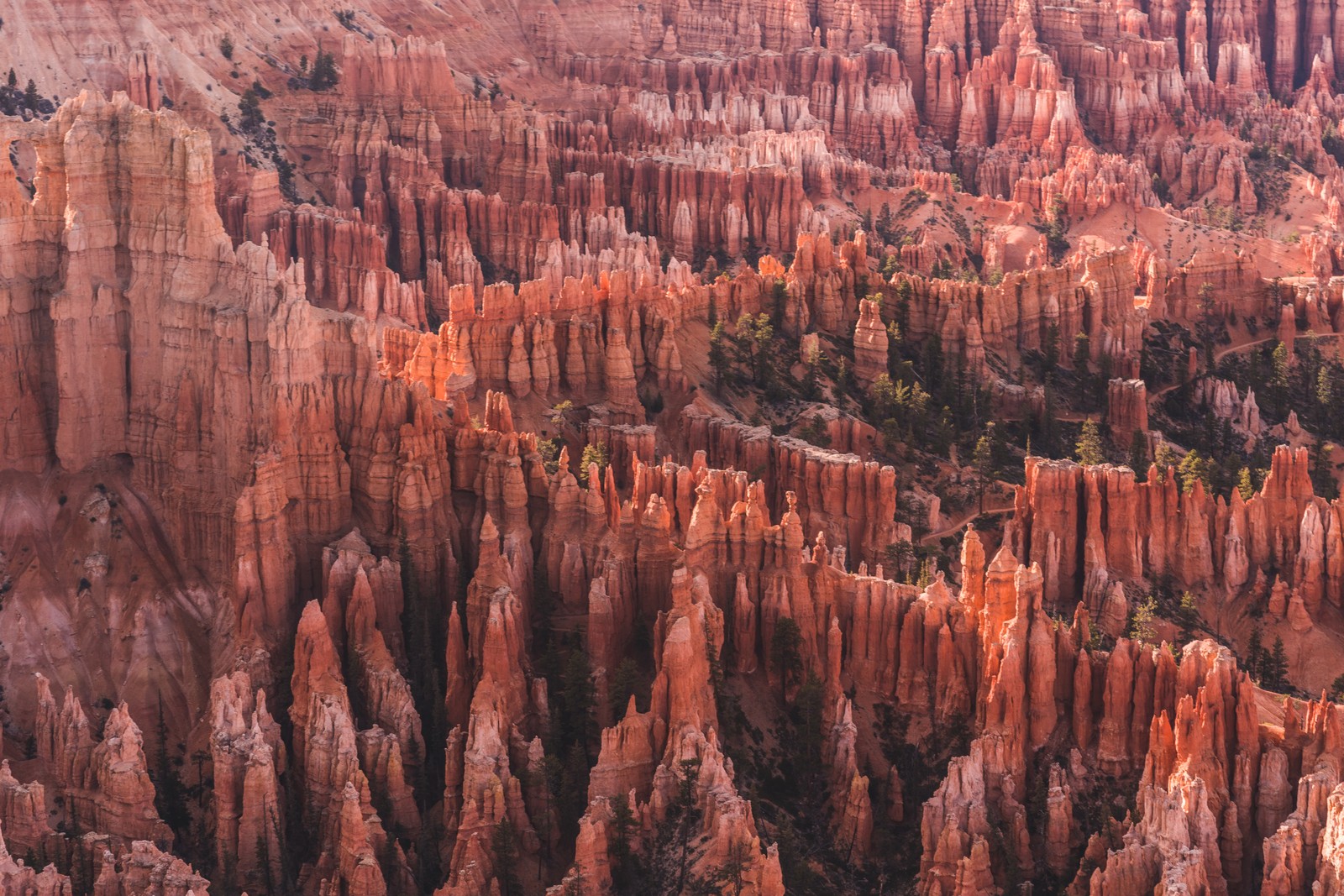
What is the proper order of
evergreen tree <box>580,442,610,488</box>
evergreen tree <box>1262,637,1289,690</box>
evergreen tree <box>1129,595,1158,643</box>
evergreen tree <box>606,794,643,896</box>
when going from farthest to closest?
evergreen tree <box>1262,637,1289,690</box>
evergreen tree <box>1129,595,1158,643</box>
evergreen tree <box>580,442,610,488</box>
evergreen tree <box>606,794,643,896</box>

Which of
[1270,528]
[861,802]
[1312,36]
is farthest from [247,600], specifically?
[1312,36]

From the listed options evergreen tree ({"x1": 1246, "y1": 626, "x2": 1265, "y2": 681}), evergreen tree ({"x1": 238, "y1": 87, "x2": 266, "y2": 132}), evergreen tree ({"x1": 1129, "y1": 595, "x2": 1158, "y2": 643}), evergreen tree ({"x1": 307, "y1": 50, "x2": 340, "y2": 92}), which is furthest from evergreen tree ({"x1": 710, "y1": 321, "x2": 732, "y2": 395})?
evergreen tree ({"x1": 307, "y1": 50, "x2": 340, "y2": 92})

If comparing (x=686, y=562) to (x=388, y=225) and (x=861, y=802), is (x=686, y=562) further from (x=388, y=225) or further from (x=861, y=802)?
(x=388, y=225)

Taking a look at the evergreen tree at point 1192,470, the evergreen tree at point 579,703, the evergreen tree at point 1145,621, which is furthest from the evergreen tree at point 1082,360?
the evergreen tree at point 579,703

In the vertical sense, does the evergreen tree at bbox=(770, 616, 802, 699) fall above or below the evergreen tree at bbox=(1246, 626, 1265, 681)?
above

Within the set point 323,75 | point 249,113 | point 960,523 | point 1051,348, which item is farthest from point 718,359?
point 323,75

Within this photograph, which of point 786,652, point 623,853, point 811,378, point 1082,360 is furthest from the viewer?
point 1082,360

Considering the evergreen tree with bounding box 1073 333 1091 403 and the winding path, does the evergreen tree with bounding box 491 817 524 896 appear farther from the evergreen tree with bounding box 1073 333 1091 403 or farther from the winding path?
the evergreen tree with bounding box 1073 333 1091 403

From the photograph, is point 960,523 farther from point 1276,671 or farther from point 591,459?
point 591,459
